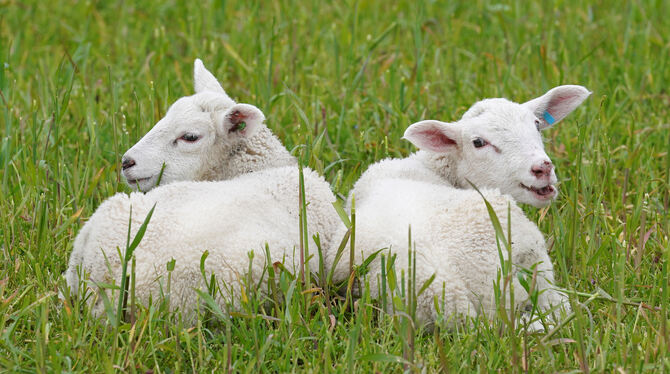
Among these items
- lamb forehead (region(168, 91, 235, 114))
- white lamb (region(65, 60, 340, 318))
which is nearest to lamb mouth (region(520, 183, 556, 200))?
white lamb (region(65, 60, 340, 318))

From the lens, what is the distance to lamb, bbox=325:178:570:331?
3.66m

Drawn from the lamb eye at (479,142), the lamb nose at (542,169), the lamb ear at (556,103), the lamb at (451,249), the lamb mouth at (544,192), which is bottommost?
the lamb at (451,249)

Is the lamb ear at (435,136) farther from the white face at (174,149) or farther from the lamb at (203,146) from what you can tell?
the white face at (174,149)

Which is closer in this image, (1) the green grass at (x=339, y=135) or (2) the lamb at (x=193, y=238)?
(1) the green grass at (x=339, y=135)

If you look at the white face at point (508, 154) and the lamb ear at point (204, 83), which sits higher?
the lamb ear at point (204, 83)

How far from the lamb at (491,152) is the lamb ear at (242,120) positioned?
22.0 inches

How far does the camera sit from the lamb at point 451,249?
366cm

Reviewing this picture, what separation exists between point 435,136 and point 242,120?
2.94 ft

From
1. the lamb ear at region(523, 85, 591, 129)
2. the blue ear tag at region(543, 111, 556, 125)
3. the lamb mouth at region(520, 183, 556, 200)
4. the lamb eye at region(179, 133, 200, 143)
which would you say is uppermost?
the lamb ear at region(523, 85, 591, 129)

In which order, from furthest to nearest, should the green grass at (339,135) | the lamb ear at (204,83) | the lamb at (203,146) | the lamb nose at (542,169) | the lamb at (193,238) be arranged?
the lamb ear at (204,83)
the lamb at (203,146)
the lamb nose at (542,169)
the lamb at (193,238)
the green grass at (339,135)

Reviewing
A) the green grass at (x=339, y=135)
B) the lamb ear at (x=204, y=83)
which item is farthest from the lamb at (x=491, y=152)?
the lamb ear at (x=204, y=83)

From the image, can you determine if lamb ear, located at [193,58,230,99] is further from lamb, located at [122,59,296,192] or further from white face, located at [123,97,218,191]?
white face, located at [123,97,218,191]

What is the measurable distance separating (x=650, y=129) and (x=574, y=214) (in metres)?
1.84

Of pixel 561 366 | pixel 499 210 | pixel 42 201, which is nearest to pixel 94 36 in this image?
pixel 42 201
